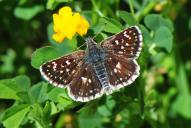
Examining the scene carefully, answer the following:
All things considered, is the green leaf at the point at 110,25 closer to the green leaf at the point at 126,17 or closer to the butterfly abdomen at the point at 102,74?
the green leaf at the point at 126,17

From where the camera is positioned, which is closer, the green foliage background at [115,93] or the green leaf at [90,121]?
the green foliage background at [115,93]

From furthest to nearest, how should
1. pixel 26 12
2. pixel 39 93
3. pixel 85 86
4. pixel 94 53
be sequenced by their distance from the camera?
pixel 26 12
pixel 39 93
pixel 94 53
pixel 85 86

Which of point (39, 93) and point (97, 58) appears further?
point (39, 93)

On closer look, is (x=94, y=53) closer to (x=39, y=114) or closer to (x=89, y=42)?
(x=89, y=42)

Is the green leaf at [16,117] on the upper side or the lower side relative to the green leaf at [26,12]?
lower

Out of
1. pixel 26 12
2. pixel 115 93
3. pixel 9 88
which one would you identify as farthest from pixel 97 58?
pixel 26 12

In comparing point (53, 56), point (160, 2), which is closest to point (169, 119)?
point (160, 2)

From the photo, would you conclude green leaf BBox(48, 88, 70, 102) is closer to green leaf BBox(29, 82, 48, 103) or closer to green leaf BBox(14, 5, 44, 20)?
green leaf BBox(29, 82, 48, 103)

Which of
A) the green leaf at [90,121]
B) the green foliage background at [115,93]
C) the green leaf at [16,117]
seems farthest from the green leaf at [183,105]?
the green leaf at [16,117]
